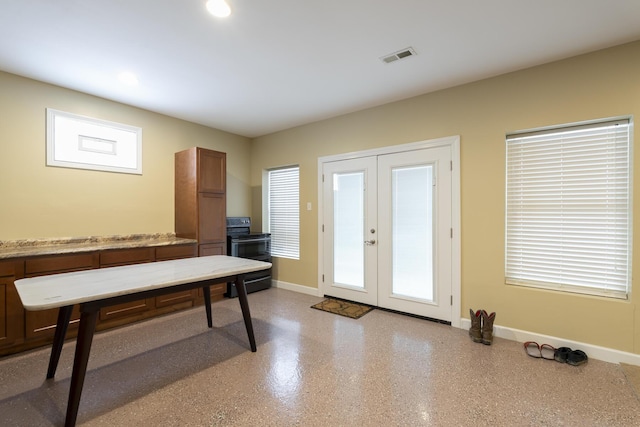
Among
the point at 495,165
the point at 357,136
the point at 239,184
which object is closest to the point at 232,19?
the point at 357,136

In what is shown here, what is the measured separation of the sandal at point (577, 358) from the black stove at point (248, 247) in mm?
3749

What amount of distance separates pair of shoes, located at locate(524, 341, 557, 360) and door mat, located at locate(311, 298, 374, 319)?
164cm

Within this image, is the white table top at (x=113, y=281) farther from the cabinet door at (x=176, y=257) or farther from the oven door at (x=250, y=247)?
the oven door at (x=250, y=247)

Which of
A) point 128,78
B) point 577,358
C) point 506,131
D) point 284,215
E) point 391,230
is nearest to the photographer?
point 577,358

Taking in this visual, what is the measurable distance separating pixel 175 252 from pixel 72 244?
1.05 metres

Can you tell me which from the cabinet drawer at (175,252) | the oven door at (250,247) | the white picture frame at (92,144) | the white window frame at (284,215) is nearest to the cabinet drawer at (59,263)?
the cabinet drawer at (175,252)

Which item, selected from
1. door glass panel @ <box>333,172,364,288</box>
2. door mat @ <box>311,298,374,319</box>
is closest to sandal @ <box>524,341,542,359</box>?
door mat @ <box>311,298,374,319</box>

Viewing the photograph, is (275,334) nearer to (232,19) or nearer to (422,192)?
(422,192)

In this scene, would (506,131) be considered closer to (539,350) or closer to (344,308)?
(539,350)

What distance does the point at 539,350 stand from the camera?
95.8 inches

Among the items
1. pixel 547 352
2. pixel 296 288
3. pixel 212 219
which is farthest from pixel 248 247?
pixel 547 352

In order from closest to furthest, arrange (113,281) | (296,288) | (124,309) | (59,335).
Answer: (113,281), (59,335), (124,309), (296,288)

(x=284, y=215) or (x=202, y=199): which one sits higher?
(x=202, y=199)

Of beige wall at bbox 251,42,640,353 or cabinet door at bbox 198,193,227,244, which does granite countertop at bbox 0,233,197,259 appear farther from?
beige wall at bbox 251,42,640,353
